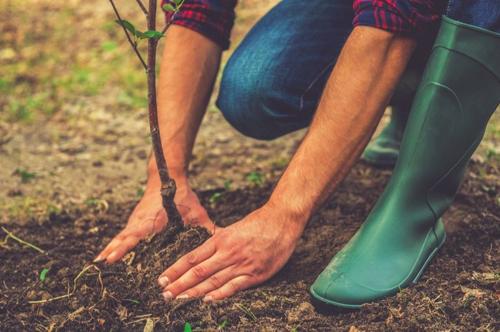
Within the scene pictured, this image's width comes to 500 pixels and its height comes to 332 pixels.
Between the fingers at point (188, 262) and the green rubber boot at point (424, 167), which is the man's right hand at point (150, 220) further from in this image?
the green rubber boot at point (424, 167)

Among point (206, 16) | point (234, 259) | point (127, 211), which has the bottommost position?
point (127, 211)

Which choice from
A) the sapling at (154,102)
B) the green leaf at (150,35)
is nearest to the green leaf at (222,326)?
the sapling at (154,102)

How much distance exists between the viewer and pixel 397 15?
5.14ft

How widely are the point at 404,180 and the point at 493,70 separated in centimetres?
33

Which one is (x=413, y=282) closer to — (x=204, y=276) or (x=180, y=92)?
(x=204, y=276)

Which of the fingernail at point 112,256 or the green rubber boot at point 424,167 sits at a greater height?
the green rubber boot at point 424,167

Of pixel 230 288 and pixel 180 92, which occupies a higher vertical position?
pixel 180 92

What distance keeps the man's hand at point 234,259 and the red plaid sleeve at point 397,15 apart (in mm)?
519

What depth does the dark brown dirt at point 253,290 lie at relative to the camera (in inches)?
61.2

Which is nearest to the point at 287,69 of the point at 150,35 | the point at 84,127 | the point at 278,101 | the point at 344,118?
the point at 278,101

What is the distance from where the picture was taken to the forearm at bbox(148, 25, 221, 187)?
2027 mm

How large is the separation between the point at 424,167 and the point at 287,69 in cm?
67

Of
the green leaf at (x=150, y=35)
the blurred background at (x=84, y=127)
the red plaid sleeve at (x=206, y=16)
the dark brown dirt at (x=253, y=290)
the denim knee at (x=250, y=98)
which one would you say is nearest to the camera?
the green leaf at (x=150, y=35)

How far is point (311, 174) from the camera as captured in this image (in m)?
1.68
